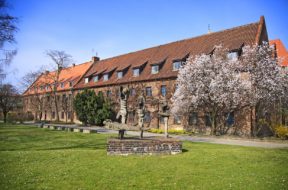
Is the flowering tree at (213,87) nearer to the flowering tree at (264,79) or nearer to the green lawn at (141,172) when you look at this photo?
the flowering tree at (264,79)

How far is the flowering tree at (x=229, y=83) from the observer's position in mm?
22516

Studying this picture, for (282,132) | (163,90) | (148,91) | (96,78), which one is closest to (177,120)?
(163,90)

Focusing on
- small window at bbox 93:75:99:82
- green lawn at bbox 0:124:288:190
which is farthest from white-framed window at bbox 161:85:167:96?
green lawn at bbox 0:124:288:190

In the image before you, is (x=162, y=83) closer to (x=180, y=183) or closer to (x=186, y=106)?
(x=186, y=106)

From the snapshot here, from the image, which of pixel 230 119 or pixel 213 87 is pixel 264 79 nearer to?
pixel 213 87

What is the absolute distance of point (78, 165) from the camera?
9.62 meters

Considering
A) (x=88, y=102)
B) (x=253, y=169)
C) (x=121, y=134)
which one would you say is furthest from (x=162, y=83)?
(x=253, y=169)

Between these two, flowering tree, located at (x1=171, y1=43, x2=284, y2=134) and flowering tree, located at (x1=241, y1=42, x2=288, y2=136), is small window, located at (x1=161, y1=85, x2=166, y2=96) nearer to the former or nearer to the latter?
flowering tree, located at (x1=171, y1=43, x2=284, y2=134)

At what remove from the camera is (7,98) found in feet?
152

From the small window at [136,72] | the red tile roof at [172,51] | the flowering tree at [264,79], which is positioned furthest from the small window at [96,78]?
the flowering tree at [264,79]

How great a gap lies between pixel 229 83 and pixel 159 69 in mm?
12846

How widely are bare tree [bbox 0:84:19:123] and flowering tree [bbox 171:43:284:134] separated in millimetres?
33014

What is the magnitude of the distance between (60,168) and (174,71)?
23892 millimetres

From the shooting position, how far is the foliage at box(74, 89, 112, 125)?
3638 centimetres
